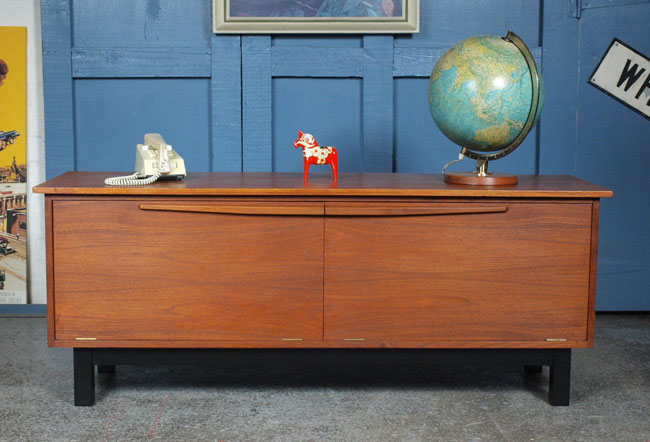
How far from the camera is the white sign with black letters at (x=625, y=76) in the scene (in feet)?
13.4

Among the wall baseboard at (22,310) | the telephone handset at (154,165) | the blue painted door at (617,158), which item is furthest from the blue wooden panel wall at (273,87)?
the telephone handset at (154,165)

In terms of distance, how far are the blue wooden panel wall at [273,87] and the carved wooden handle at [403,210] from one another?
51.1 inches

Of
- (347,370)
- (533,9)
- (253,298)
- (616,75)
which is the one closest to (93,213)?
(253,298)

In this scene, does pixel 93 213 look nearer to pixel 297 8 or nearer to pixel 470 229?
pixel 470 229

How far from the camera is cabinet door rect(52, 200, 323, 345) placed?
2.78 metres

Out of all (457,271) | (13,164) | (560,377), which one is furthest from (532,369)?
(13,164)

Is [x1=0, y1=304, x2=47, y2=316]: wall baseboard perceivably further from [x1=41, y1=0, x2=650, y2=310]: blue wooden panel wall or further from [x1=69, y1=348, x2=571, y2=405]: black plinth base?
[x1=69, y1=348, x2=571, y2=405]: black plinth base

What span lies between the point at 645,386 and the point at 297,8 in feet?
7.60

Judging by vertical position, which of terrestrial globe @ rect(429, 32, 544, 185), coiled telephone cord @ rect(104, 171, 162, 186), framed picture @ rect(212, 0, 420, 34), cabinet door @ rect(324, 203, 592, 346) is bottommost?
cabinet door @ rect(324, 203, 592, 346)

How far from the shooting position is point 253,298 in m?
2.82

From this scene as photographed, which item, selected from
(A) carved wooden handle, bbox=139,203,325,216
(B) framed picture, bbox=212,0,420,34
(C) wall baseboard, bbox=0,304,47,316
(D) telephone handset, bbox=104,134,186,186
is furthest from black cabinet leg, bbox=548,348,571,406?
(C) wall baseboard, bbox=0,304,47,316

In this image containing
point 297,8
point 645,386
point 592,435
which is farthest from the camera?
point 297,8

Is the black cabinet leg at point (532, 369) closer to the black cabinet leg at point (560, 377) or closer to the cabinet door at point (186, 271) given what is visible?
the black cabinet leg at point (560, 377)

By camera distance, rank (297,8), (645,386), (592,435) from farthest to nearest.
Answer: (297,8)
(645,386)
(592,435)
